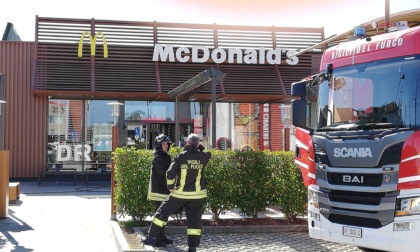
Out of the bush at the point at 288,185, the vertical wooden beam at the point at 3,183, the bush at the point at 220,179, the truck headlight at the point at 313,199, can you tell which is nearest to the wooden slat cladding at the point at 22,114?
the vertical wooden beam at the point at 3,183

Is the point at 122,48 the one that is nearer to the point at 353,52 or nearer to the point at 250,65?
the point at 250,65

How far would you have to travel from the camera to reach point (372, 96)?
7.34 m

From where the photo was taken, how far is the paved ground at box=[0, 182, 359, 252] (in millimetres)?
9227

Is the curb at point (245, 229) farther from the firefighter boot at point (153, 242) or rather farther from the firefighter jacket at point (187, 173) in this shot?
the firefighter jacket at point (187, 173)

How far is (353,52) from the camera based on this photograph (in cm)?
793

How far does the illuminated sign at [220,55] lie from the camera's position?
21.8m

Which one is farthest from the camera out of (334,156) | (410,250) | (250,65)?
(250,65)

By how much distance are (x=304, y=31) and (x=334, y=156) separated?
16.8m

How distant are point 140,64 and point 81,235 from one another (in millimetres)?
12203

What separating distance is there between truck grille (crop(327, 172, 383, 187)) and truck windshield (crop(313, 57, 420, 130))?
26.1 inches

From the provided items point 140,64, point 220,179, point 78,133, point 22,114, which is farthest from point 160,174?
point 22,114

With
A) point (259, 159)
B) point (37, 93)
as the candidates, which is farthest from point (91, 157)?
point (259, 159)

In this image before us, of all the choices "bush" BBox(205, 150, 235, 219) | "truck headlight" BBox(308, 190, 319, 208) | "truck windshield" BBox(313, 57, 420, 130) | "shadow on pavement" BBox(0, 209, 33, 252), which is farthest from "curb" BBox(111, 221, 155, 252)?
"truck windshield" BBox(313, 57, 420, 130)

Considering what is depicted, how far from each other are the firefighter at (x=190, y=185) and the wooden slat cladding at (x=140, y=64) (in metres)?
12.6
